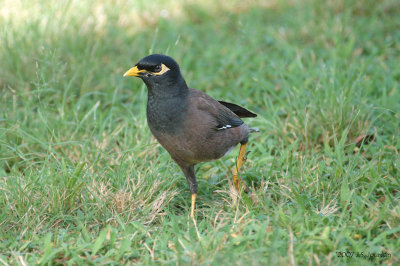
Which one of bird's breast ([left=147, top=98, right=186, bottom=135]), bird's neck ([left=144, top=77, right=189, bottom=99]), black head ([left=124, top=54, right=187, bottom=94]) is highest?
black head ([left=124, top=54, right=187, bottom=94])

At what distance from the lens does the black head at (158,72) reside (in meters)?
3.88

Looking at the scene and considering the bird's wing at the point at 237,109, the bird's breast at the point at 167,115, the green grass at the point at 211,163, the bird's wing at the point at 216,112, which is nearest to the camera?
the green grass at the point at 211,163

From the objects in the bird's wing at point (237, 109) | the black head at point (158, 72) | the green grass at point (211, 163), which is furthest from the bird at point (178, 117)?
the bird's wing at point (237, 109)

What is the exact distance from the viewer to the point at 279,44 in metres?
6.72

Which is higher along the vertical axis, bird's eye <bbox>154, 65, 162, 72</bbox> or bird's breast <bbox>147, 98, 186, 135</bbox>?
bird's eye <bbox>154, 65, 162, 72</bbox>

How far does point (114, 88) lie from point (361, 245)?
363 cm

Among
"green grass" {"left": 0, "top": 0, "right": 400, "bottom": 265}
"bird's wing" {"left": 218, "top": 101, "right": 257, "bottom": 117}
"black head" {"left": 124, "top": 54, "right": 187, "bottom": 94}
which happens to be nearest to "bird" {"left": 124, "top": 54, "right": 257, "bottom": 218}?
"black head" {"left": 124, "top": 54, "right": 187, "bottom": 94}

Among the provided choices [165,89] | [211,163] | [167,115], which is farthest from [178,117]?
[211,163]

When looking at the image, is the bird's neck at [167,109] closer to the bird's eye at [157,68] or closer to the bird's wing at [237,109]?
the bird's eye at [157,68]

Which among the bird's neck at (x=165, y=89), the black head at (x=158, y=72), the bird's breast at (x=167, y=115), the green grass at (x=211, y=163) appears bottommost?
the green grass at (x=211, y=163)

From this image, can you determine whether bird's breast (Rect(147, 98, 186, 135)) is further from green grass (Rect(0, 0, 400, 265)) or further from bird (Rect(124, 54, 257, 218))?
green grass (Rect(0, 0, 400, 265))

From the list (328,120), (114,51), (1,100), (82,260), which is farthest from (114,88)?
(82,260)

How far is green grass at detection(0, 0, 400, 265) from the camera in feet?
10.8

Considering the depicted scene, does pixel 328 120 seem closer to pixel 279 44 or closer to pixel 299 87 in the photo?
pixel 299 87
